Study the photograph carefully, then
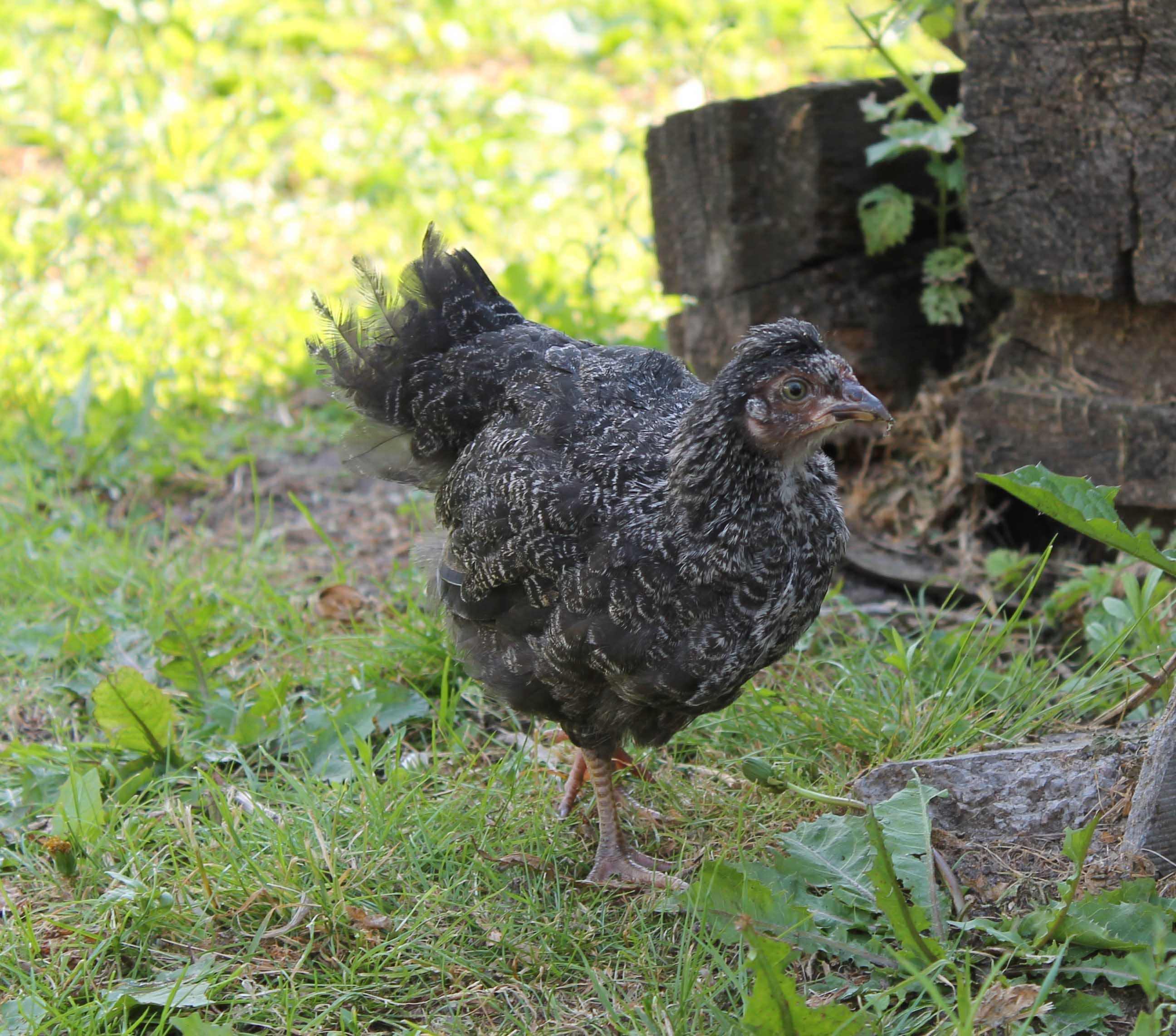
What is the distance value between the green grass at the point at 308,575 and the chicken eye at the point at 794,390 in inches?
41.6

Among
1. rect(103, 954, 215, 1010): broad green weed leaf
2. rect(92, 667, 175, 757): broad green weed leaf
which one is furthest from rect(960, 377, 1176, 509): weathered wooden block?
rect(103, 954, 215, 1010): broad green weed leaf

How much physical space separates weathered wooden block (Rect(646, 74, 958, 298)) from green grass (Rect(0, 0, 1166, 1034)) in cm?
50

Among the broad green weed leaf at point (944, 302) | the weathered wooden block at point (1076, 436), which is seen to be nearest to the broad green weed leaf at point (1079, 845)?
the weathered wooden block at point (1076, 436)

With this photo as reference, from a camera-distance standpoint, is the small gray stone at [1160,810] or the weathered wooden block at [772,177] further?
the weathered wooden block at [772,177]

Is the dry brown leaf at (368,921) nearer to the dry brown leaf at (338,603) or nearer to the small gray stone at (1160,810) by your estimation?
the dry brown leaf at (338,603)

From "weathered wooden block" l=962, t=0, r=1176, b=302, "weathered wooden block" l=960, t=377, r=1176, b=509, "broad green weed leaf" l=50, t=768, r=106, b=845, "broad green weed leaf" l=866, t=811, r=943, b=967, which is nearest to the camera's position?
"broad green weed leaf" l=866, t=811, r=943, b=967

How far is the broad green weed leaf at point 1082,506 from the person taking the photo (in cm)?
268

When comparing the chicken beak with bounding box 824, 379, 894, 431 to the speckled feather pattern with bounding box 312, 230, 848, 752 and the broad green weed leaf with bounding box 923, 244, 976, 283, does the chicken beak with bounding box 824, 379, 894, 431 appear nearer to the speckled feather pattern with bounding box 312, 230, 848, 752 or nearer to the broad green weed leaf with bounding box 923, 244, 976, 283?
the speckled feather pattern with bounding box 312, 230, 848, 752

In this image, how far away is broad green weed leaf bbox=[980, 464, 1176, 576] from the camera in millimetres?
2678

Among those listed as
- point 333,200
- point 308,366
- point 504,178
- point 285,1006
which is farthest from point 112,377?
point 285,1006

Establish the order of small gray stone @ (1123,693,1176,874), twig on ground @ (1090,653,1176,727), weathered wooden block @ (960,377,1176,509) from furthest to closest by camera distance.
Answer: weathered wooden block @ (960,377,1176,509) < twig on ground @ (1090,653,1176,727) < small gray stone @ (1123,693,1176,874)

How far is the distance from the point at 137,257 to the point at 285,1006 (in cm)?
530

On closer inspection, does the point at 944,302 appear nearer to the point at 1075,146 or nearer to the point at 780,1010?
the point at 1075,146

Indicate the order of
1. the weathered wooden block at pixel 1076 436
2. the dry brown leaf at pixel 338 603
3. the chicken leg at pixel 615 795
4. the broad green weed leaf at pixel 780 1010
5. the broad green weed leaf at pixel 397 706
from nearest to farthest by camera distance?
the broad green weed leaf at pixel 780 1010 → the chicken leg at pixel 615 795 → the broad green weed leaf at pixel 397 706 → the weathered wooden block at pixel 1076 436 → the dry brown leaf at pixel 338 603
